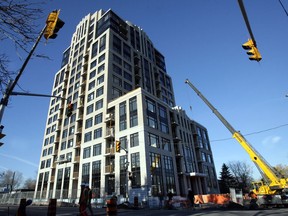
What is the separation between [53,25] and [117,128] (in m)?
30.8

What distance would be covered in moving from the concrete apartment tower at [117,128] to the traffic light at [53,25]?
71.9ft

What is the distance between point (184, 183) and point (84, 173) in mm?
17618

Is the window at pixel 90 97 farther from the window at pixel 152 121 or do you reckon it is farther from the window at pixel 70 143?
the window at pixel 152 121

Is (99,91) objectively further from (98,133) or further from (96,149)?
(96,149)

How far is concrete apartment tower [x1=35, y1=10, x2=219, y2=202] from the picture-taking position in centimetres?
3297

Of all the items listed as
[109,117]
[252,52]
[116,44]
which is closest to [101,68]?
[116,44]

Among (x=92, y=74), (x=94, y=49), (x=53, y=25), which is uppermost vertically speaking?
(x=94, y=49)

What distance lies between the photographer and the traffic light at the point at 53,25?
6.41 m

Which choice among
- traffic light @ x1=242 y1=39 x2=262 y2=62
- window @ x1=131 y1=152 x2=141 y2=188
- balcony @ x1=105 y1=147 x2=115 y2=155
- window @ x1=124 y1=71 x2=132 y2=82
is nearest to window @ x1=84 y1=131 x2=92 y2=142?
balcony @ x1=105 y1=147 x2=115 y2=155

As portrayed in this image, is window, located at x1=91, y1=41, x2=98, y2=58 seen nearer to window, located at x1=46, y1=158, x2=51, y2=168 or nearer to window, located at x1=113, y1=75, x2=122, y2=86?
window, located at x1=113, y1=75, x2=122, y2=86

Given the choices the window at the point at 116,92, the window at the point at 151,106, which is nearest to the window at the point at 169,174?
the window at the point at 151,106

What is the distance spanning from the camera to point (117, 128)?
3659 cm

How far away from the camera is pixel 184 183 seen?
3844cm

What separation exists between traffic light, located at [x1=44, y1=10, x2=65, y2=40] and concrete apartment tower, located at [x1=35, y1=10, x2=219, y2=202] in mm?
21908
